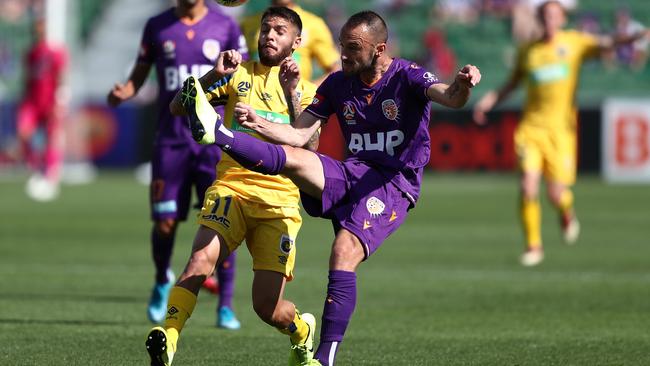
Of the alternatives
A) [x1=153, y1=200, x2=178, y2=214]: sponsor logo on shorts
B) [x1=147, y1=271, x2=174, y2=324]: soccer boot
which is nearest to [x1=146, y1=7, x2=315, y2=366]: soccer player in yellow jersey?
[x1=153, y1=200, x2=178, y2=214]: sponsor logo on shorts

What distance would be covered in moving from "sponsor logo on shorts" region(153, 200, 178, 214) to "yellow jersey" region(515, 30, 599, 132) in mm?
5734

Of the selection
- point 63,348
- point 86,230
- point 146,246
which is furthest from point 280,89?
point 86,230

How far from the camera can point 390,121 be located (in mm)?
6520

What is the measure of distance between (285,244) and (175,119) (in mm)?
2466

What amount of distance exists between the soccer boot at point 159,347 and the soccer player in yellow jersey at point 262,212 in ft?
1.36

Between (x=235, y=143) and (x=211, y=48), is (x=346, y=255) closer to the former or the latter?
(x=235, y=143)

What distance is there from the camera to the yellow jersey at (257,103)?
22.4 feet

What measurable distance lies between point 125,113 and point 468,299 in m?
19.0

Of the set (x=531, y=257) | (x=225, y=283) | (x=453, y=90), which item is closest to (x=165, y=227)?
(x=225, y=283)

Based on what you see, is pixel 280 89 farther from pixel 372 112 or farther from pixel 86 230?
pixel 86 230

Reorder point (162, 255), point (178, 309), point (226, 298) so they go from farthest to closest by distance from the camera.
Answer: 1. point (162, 255)
2. point (226, 298)
3. point (178, 309)

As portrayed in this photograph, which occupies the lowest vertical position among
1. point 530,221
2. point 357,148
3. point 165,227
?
point 530,221

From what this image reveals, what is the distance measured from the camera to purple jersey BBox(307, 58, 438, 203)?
649 centimetres

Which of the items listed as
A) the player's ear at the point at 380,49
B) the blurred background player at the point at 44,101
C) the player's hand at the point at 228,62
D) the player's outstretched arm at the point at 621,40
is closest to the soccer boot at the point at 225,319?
the player's hand at the point at 228,62
